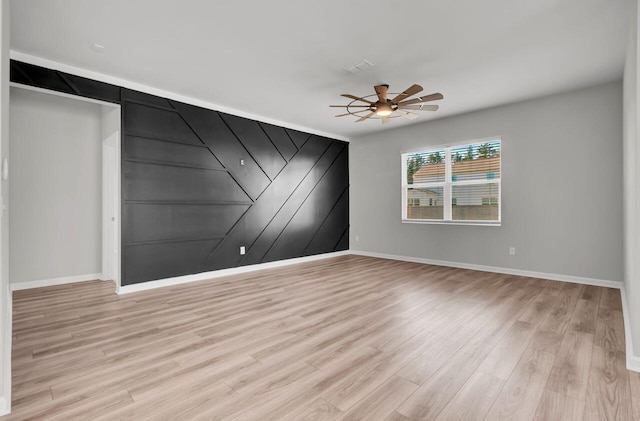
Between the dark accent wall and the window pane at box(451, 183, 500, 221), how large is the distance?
273cm

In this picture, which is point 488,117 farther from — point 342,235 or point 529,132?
point 342,235

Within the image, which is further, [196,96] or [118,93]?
[196,96]

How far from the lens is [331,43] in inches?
127

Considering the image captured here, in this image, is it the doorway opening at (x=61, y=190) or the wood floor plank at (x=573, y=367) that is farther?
the doorway opening at (x=61, y=190)

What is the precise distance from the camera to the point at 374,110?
4.22 meters

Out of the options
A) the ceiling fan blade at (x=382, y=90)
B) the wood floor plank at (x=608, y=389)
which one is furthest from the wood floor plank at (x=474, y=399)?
the ceiling fan blade at (x=382, y=90)

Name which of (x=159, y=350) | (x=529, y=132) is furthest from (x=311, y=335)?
(x=529, y=132)

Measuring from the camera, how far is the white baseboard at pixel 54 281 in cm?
427

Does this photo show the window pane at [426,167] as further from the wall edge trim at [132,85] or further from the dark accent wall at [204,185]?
the wall edge trim at [132,85]

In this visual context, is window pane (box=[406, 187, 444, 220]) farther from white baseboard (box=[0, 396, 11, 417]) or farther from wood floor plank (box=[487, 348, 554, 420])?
white baseboard (box=[0, 396, 11, 417])

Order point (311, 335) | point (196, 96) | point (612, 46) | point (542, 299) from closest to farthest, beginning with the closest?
1. point (311, 335)
2. point (612, 46)
3. point (542, 299)
4. point (196, 96)

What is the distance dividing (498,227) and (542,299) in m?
1.78

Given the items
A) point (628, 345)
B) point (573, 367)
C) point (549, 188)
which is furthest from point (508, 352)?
point (549, 188)

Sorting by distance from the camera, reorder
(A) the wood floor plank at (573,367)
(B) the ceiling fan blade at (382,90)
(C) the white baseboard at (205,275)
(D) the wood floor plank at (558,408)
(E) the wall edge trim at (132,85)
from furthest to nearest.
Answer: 1. (C) the white baseboard at (205,275)
2. (B) the ceiling fan blade at (382,90)
3. (E) the wall edge trim at (132,85)
4. (A) the wood floor plank at (573,367)
5. (D) the wood floor plank at (558,408)
